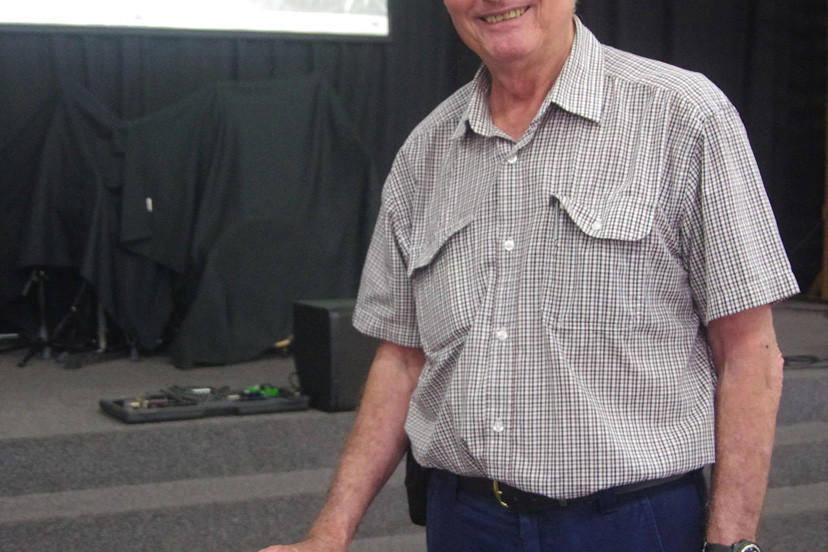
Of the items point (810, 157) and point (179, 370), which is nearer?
point (179, 370)

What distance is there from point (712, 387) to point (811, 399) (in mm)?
2632

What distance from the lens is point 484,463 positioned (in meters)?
1.04

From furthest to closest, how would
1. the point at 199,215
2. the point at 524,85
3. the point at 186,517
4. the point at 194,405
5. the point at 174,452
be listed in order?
the point at 199,215
the point at 194,405
the point at 174,452
the point at 186,517
the point at 524,85

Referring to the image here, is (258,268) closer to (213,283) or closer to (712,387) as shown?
(213,283)

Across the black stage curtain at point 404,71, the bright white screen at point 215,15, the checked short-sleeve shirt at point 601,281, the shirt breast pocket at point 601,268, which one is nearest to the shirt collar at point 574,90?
the checked short-sleeve shirt at point 601,281

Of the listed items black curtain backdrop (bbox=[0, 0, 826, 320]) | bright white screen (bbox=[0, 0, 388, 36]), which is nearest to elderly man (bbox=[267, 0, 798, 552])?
black curtain backdrop (bbox=[0, 0, 826, 320])

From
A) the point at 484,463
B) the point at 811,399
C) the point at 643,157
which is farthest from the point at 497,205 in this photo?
the point at 811,399

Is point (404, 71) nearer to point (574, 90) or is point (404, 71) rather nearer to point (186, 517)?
point (186, 517)

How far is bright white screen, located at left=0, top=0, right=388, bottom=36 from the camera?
445 cm

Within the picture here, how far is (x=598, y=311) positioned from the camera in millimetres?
1018

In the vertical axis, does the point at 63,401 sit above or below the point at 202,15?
below

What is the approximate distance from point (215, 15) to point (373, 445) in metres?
3.82

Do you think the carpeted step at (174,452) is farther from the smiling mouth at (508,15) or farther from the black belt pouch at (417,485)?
the smiling mouth at (508,15)

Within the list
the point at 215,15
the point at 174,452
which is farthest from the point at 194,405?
the point at 215,15
